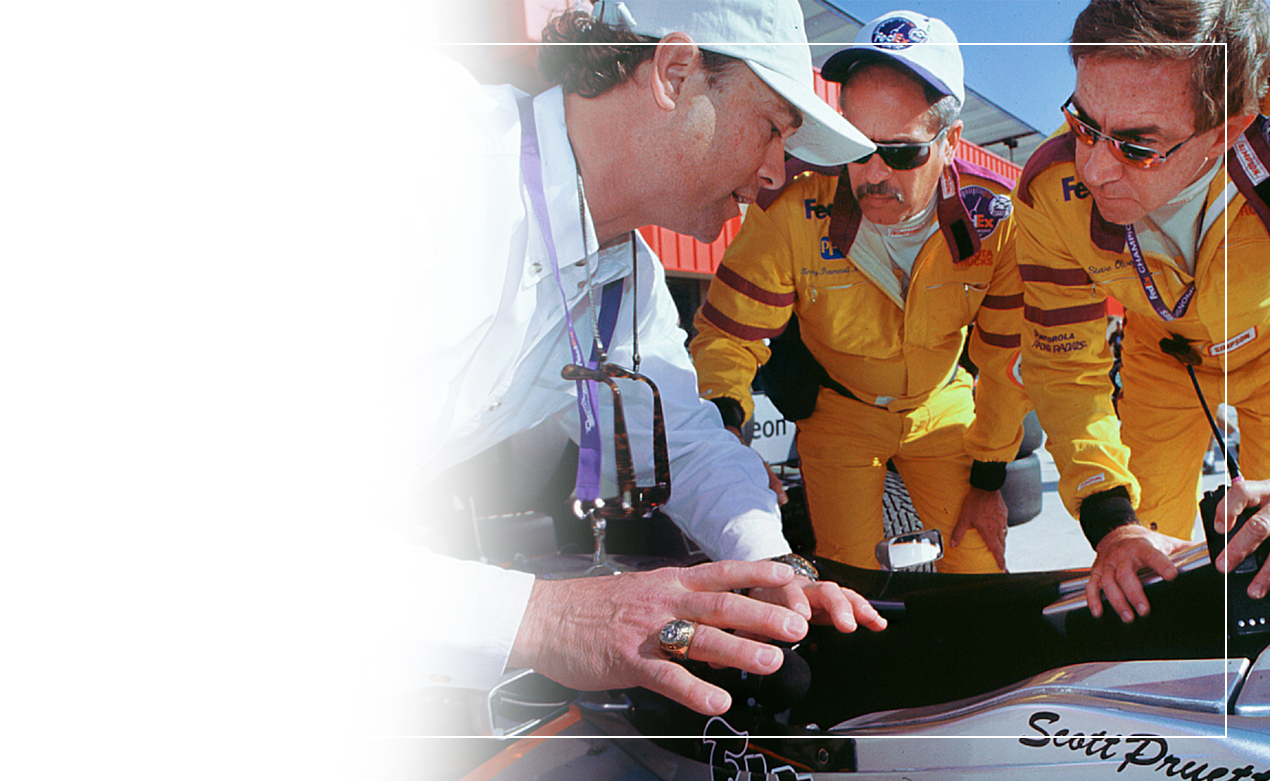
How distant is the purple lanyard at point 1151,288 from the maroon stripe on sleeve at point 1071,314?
0.06 metres

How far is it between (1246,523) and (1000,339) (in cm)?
58

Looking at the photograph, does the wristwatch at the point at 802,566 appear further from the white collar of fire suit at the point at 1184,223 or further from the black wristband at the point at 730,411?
the white collar of fire suit at the point at 1184,223

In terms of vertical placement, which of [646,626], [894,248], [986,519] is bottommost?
[986,519]

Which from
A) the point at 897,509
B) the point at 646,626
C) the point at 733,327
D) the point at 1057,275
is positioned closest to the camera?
the point at 646,626

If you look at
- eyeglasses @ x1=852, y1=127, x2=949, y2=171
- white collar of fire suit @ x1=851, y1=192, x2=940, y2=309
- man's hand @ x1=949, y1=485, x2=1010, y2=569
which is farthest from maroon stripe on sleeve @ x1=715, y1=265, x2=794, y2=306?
man's hand @ x1=949, y1=485, x2=1010, y2=569

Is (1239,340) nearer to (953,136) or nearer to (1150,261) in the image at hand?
(1150,261)

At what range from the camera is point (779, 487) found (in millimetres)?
1137

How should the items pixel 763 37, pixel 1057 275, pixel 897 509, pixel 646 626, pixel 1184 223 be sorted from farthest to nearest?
pixel 897 509, pixel 1057 275, pixel 1184 223, pixel 763 37, pixel 646 626

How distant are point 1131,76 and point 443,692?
3.32 ft

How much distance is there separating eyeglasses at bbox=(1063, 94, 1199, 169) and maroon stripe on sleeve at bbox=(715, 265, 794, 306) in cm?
46

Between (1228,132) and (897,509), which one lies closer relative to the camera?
(1228,132)

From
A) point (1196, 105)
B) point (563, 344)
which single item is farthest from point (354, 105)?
point (1196, 105)

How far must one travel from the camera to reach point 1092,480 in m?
0.85

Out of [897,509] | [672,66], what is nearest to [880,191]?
[672,66]
